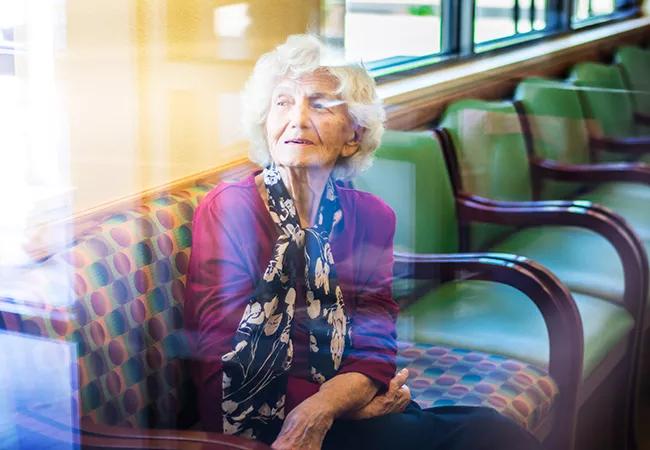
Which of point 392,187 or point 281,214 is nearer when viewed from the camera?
point 281,214

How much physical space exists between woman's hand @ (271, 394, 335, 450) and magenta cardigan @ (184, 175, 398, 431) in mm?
14

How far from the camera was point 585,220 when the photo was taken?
2035mm

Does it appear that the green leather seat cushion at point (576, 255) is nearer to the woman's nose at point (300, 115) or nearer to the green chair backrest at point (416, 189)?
the green chair backrest at point (416, 189)

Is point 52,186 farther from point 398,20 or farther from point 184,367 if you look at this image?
point 398,20

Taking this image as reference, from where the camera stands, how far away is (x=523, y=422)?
169cm

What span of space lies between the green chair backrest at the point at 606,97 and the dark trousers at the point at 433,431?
75 cm

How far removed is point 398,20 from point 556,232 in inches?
24.7

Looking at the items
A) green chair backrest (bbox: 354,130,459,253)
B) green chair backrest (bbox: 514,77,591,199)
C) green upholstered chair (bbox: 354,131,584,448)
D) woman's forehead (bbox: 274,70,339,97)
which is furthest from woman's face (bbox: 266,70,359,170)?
green chair backrest (bbox: 514,77,591,199)

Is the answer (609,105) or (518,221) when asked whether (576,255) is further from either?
(609,105)

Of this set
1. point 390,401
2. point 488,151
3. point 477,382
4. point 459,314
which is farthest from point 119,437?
point 488,151

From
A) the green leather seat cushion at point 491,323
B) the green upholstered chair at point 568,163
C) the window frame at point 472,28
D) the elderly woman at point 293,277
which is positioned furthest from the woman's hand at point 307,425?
the green upholstered chair at point 568,163

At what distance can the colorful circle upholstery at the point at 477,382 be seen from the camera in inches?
62.6

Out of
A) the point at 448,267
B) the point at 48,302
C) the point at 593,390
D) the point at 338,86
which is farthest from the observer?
the point at 593,390

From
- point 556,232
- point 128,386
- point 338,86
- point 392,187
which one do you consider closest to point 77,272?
point 128,386
